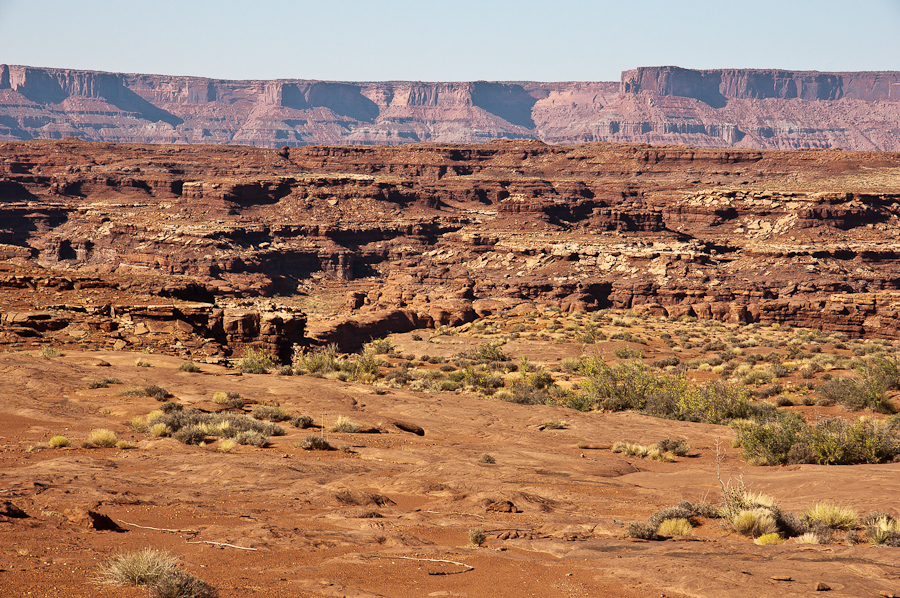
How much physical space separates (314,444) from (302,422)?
2282 millimetres

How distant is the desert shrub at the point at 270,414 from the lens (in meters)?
18.0

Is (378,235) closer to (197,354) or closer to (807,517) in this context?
(197,354)

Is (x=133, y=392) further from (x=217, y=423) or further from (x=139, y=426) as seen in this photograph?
(x=217, y=423)

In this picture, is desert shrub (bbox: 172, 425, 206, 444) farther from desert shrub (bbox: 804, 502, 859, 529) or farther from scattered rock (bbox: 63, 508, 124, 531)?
desert shrub (bbox: 804, 502, 859, 529)

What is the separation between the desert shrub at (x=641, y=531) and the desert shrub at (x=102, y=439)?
9491 millimetres

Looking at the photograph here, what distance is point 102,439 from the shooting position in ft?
46.7

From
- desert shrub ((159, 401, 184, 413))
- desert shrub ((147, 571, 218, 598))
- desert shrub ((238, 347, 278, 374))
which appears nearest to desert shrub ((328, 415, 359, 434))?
desert shrub ((159, 401, 184, 413))

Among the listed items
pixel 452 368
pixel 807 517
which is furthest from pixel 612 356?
pixel 807 517

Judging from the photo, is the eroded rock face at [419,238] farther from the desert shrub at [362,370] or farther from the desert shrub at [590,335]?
the desert shrub at [590,335]

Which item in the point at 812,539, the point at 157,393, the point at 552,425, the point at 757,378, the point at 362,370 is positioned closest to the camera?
the point at 812,539

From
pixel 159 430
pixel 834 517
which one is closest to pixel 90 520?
pixel 159 430

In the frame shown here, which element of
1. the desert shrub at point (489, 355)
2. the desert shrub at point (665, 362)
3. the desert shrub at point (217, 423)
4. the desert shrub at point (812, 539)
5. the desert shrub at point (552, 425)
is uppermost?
the desert shrub at point (812, 539)

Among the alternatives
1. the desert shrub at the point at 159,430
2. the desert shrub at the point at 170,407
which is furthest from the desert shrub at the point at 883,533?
the desert shrub at the point at 170,407

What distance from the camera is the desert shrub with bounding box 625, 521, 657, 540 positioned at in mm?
9844
